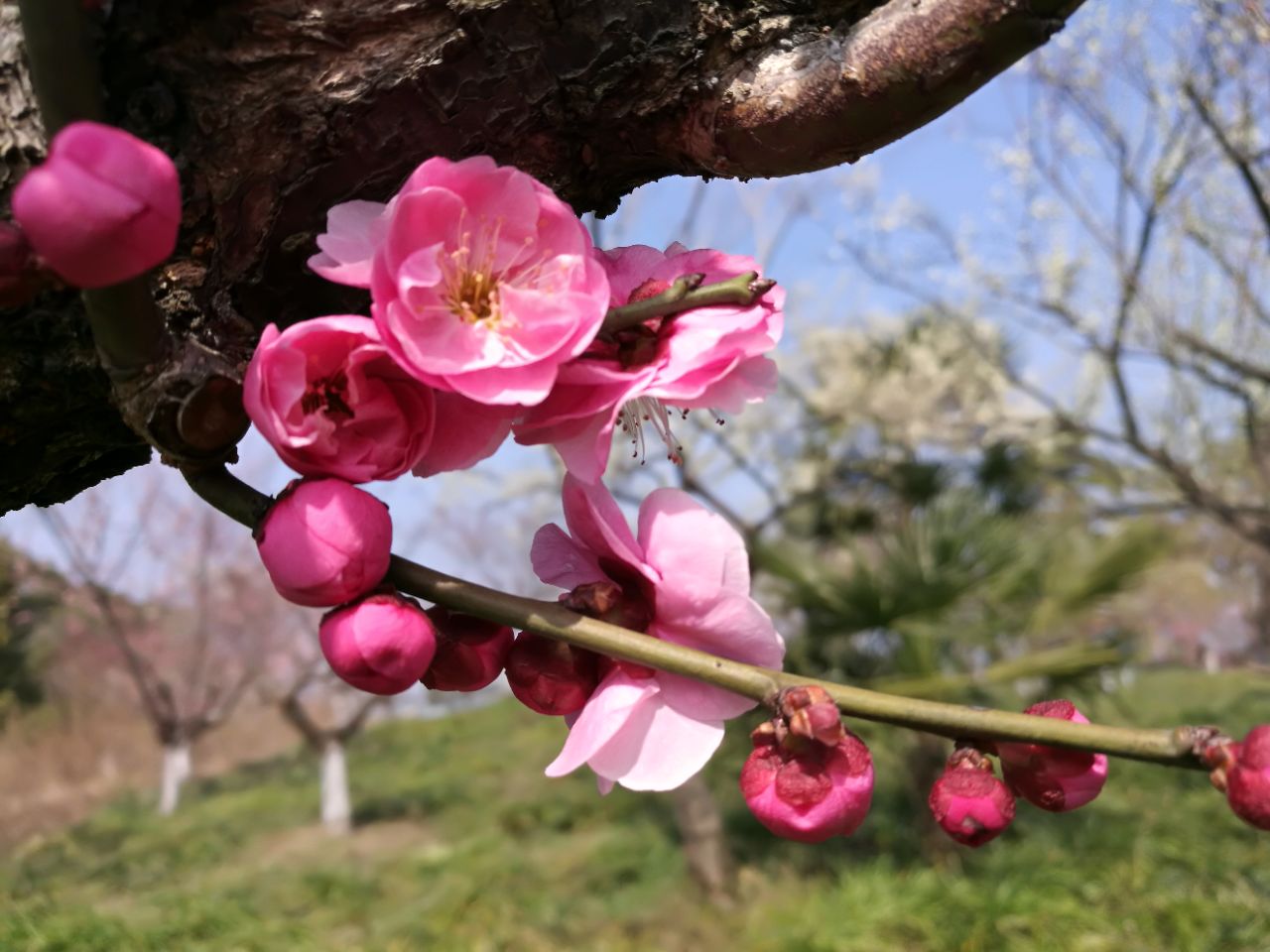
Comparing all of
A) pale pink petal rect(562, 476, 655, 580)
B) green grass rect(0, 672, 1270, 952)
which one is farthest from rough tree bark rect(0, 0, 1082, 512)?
green grass rect(0, 672, 1270, 952)

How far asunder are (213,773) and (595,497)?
13.4 m

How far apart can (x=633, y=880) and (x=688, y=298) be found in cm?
586

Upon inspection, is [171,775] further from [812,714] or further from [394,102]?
[812,714]

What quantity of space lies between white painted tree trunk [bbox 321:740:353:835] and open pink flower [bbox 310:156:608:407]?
8.24m

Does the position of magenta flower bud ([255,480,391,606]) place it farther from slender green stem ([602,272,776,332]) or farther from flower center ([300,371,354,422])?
slender green stem ([602,272,776,332])

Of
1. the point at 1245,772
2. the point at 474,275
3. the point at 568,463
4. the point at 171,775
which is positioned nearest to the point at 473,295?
the point at 474,275

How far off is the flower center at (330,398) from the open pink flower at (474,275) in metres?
0.05

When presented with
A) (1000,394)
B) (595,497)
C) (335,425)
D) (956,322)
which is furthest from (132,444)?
(1000,394)

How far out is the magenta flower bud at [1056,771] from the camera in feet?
1.58

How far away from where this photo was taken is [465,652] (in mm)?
532

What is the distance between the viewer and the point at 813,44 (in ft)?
1.96

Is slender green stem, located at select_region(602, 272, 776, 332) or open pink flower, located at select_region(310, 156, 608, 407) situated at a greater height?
open pink flower, located at select_region(310, 156, 608, 407)

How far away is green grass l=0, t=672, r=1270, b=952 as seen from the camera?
405cm

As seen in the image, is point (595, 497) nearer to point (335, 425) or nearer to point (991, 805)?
point (335, 425)
